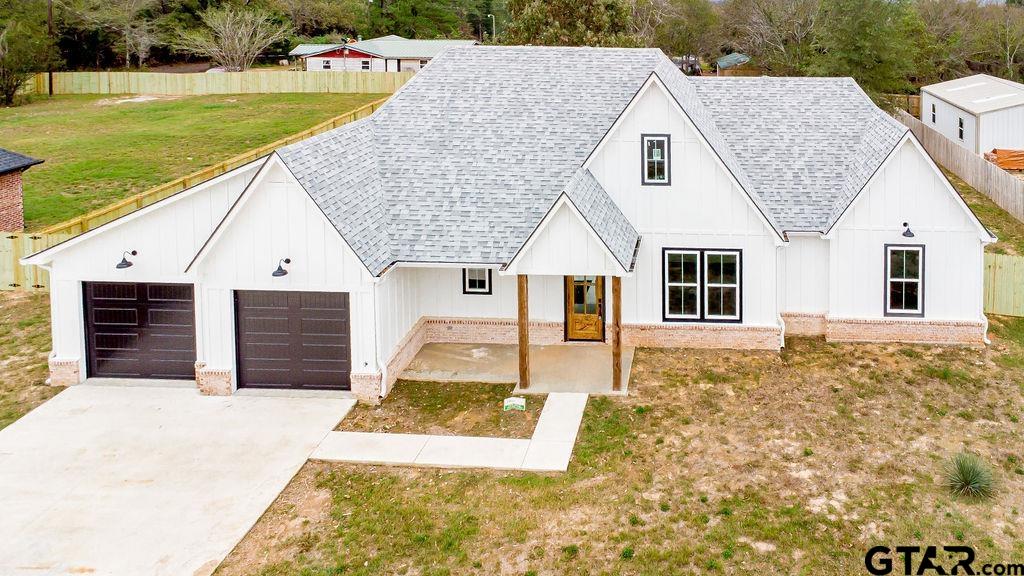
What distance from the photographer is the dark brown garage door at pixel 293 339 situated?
2048cm

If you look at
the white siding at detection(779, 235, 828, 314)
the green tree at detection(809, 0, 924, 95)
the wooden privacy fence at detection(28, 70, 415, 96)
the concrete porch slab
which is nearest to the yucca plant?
the concrete porch slab

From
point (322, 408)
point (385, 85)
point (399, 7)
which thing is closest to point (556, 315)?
point (322, 408)

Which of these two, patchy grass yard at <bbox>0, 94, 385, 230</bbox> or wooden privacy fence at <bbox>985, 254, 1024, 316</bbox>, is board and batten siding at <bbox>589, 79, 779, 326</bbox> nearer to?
wooden privacy fence at <bbox>985, 254, 1024, 316</bbox>

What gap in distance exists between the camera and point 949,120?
49.1 m

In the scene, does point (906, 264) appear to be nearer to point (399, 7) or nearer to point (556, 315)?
point (556, 315)

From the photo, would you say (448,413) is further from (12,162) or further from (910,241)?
(12,162)

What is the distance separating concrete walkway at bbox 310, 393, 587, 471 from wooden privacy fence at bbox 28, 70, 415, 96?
49410mm

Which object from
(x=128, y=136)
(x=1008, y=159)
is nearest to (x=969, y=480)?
(x=1008, y=159)

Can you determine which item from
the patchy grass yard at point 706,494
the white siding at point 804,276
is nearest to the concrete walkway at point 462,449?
the patchy grass yard at point 706,494

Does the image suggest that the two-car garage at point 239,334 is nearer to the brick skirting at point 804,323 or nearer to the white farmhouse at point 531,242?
the white farmhouse at point 531,242

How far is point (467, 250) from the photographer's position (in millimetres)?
21641

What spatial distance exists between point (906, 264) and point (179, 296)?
17.3 metres

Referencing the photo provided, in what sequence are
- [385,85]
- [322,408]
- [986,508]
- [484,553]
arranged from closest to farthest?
[484,553], [986,508], [322,408], [385,85]

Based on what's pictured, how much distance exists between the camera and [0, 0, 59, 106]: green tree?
2504 inches
